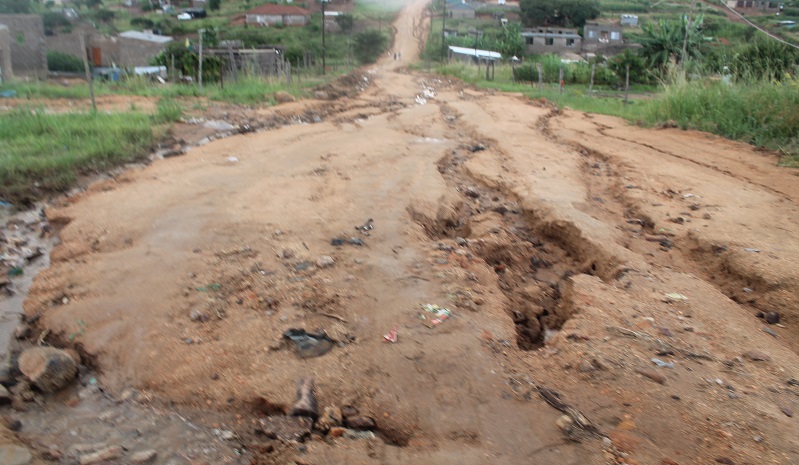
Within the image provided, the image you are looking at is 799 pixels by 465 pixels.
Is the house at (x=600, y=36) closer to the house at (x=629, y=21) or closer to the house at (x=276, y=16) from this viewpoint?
the house at (x=629, y=21)

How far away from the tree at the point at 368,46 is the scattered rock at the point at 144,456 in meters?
31.2

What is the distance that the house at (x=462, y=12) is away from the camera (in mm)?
46031

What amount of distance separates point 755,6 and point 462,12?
28129 millimetres

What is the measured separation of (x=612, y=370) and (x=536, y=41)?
116ft

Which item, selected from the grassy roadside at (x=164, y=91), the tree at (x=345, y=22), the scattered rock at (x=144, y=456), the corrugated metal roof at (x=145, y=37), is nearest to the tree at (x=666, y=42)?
the grassy roadside at (x=164, y=91)

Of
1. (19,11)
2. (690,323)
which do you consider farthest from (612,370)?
(19,11)

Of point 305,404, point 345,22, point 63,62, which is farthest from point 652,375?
point 345,22

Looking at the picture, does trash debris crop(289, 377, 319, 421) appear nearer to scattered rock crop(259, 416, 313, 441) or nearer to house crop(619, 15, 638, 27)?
scattered rock crop(259, 416, 313, 441)

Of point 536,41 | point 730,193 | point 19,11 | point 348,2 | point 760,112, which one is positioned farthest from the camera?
point 348,2

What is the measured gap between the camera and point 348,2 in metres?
44.1

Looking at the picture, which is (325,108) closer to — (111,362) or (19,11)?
(111,362)

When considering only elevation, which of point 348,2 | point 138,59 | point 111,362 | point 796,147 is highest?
point 348,2

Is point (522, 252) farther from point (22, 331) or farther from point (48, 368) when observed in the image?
point (22, 331)

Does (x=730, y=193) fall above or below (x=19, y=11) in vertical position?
below
